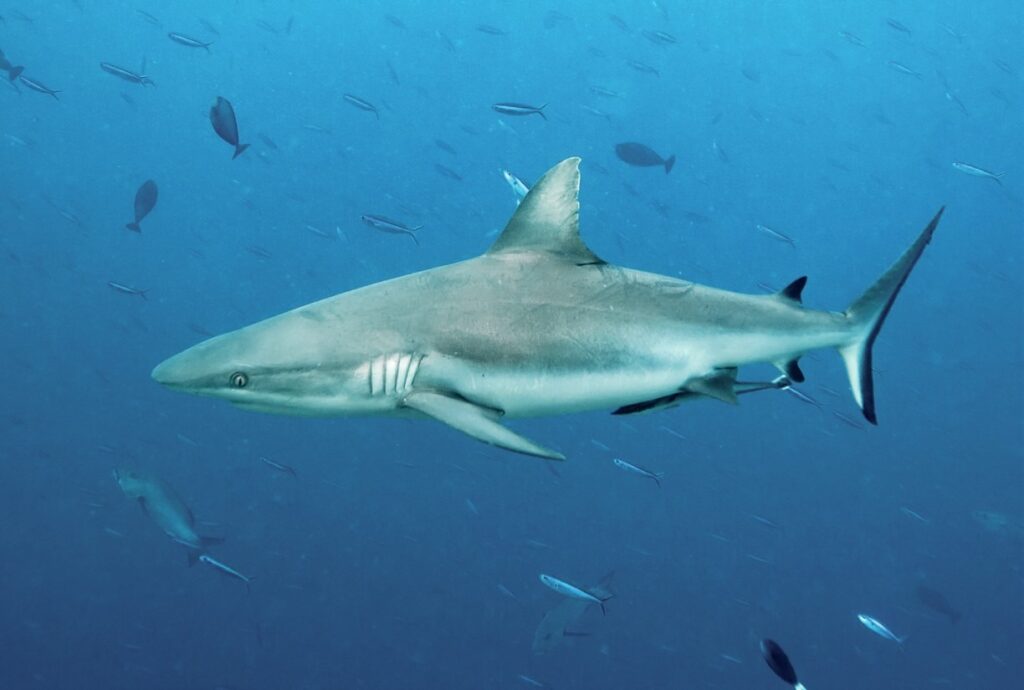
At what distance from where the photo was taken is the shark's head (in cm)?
290

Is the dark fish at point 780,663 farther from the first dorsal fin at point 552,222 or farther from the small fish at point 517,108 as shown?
the small fish at point 517,108

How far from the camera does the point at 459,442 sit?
68.3ft

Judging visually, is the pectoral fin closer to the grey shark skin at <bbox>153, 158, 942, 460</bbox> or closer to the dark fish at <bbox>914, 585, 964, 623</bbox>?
the grey shark skin at <bbox>153, 158, 942, 460</bbox>

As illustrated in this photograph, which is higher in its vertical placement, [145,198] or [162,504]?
[145,198]

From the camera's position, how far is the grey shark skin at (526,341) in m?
2.96

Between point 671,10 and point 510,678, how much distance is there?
51926 millimetres

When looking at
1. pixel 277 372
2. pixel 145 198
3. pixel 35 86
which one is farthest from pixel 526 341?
pixel 35 86

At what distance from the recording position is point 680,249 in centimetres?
5488

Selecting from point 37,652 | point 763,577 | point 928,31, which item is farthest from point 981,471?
point 928,31

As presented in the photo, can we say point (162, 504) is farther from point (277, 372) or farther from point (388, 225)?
point (277, 372)

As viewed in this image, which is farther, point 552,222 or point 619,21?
point 619,21

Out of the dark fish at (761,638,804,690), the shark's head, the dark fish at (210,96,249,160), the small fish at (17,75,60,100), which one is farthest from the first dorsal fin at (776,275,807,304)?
the small fish at (17,75,60,100)

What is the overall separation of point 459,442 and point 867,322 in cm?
1754

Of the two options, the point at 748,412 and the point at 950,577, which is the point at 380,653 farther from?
the point at 950,577
